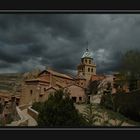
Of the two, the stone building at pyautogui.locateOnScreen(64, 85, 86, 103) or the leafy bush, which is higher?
the stone building at pyautogui.locateOnScreen(64, 85, 86, 103)

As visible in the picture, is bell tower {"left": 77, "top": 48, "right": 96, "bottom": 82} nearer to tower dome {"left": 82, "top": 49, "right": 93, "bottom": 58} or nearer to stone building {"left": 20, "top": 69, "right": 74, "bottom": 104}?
tower dome {"left": 82, "top": 49, "right": 93, "bottom": 58}

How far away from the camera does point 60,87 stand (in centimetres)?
680

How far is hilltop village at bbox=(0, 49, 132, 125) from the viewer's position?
22.0 ft

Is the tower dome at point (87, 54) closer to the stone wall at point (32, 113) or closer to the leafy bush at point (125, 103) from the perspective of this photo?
the leafy bush at point (125, 103)

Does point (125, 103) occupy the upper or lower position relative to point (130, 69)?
lower

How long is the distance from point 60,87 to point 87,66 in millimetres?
604

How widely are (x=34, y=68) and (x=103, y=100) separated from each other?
51.3 inches

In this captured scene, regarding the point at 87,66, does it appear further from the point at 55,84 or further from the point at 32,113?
the point at 32,113

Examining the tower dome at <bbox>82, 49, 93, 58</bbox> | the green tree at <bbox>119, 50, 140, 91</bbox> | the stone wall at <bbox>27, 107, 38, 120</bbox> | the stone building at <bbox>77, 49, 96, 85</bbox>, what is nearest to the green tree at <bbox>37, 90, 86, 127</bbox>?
the stone wall at <bbox>27, 107, 38, 120</bbox>

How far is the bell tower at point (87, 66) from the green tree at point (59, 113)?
0.47m

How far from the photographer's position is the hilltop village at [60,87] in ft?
22.0

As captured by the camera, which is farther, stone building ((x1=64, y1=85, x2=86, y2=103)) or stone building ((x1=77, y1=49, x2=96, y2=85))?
stone building ((x1=64, y1=85, x2=86, y2=103))

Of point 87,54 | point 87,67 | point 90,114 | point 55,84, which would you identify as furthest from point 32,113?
point 87,54

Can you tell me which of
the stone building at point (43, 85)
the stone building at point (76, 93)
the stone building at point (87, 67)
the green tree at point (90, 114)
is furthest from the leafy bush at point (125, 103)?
the stone building at point (43, 85)
